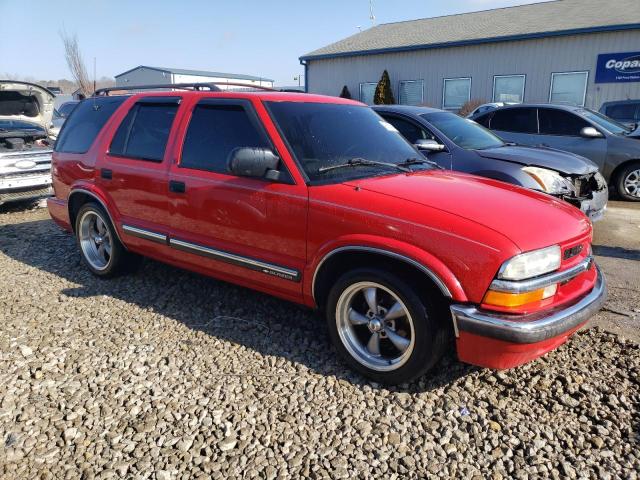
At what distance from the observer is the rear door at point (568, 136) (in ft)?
28.6

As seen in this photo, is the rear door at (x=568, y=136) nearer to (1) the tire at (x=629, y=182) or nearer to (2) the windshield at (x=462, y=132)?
(1) the tire at (x=629, y=182)

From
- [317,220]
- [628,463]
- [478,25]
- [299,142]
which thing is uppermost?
[478,25]

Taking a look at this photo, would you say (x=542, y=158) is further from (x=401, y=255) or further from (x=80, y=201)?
(x=80, y=201)

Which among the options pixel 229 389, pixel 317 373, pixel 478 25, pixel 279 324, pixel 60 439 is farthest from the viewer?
pixel 478 25

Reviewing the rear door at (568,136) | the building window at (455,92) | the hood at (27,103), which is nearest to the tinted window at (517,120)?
the rear door at (568,136)

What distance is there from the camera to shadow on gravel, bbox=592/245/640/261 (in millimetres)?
5656

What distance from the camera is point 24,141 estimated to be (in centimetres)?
859

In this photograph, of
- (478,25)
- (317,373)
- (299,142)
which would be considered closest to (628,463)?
(317,373)

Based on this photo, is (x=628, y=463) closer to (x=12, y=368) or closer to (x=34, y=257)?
(x=12, y=368)

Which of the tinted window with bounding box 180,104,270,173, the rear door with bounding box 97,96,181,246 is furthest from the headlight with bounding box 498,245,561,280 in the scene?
the rear door with bounding box 97,96,181,246

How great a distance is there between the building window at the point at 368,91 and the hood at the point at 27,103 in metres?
18.1

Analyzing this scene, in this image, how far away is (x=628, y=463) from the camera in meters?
2.46

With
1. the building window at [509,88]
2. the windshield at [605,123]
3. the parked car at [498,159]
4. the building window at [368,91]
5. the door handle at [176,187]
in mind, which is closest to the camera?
the door handle at [176,187]

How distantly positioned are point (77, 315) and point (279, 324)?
1699 mm
